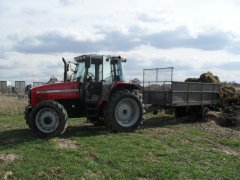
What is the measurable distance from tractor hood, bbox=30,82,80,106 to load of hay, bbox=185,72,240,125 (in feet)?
24.4

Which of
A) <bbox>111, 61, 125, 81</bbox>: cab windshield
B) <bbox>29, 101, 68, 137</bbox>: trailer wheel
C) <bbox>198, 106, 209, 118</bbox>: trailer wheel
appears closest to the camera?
<bbox>29, 101, 68, 137</bbox>: trailer wheel

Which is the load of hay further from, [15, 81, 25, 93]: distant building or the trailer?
[15, 81, 25, 93]: distant building

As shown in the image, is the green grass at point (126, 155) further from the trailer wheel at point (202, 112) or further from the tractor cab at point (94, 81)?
the trailer wheel at point (202, 112)

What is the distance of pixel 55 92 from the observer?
14.4 m

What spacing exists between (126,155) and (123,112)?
422cm

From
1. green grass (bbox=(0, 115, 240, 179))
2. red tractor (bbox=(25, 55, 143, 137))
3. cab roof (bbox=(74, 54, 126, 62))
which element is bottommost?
green grass (bbox=(0, 115, 240, 179))

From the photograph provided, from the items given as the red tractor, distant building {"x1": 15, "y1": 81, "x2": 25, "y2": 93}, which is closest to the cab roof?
the red tractor

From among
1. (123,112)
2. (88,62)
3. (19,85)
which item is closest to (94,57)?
(88,62)

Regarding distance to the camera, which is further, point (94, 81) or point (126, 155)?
point (94, 81)

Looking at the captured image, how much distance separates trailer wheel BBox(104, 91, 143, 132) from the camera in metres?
14.5

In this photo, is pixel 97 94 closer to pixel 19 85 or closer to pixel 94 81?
pixel 94 81

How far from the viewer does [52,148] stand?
11422 millimetres

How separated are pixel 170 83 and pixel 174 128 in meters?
2.14

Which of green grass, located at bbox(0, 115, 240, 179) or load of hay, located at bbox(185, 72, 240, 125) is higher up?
load of hay, located at bbox(185, 72, 240, 125)
